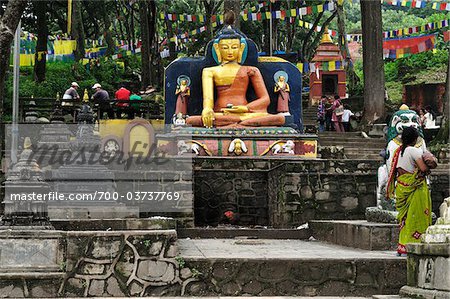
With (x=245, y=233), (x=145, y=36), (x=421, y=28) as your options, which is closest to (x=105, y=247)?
(x=245, y=233)

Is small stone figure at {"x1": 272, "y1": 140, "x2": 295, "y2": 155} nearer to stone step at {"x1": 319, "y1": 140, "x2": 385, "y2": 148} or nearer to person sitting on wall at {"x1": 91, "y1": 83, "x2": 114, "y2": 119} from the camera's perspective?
stone step at {"x1": 319, "y1": 140, "x2": 385, "y2": 148}

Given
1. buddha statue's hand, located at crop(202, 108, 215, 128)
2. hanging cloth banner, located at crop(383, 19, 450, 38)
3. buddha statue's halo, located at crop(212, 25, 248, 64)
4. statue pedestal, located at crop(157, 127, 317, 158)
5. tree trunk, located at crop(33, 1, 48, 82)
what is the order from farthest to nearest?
hanging cloth banner, located at crop(383, 19, 450, 38) < tree trunk, located at crop(33, 1, 48, 82) < buddha statue's halo, located at crop(212, 25, 248, 64) < buddha statue's hand, located at crop(202, 108, 215, 128) < statue pedestal, located at crop(157, 127, 317, 158)

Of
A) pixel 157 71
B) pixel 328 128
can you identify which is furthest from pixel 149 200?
pixel 157 71

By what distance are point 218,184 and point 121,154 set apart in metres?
2.25

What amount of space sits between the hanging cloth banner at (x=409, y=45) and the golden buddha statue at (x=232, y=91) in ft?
67.2

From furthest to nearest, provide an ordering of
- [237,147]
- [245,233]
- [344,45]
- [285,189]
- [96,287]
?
[344,45], [237,147], [285,189], [245,233], [96,287]

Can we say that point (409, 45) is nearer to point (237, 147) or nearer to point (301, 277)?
point (237, 147)

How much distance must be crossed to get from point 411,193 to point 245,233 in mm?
4766

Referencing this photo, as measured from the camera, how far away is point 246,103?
805 inches

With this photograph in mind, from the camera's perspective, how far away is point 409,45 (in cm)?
4191

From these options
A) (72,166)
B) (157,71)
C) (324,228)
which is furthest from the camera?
(157,71)

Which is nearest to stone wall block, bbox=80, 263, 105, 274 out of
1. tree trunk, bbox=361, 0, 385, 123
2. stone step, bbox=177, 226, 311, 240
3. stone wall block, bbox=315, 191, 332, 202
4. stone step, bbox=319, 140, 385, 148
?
stone step, bbox=177, 226, 311, 240

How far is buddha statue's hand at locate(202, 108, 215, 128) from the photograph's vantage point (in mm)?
19391

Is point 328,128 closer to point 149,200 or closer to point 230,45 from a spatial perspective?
point 230,45
